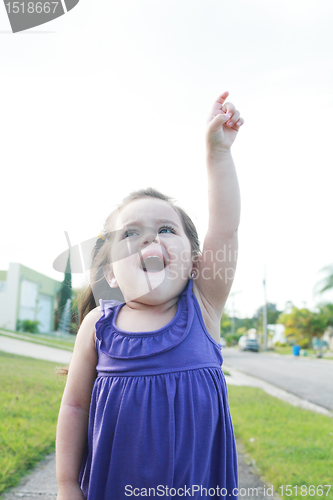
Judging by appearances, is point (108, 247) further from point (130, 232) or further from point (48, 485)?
point (48, 485)

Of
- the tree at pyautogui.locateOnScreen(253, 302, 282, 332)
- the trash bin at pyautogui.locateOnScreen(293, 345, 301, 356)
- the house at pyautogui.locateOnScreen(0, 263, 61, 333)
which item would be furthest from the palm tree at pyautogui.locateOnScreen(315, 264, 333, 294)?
the tree at pyautogui.locateOnScreen(253, 302, 282, 332)

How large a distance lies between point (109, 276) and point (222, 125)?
68 centimetres

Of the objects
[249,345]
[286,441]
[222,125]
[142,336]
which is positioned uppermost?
[222,125]

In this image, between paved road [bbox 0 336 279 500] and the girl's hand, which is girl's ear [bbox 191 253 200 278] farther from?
paved road [bbox 0 336 279 500]

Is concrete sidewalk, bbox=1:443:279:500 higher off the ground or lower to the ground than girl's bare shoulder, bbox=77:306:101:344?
lower

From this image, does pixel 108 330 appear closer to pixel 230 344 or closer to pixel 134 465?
pixel 134 465

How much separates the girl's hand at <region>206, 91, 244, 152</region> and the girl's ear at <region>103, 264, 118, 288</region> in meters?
0.57

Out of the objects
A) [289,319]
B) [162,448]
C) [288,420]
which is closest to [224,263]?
[162,448]

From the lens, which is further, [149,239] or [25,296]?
[25,296]

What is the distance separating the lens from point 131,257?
4.29 feet

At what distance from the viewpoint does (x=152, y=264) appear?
129 cm

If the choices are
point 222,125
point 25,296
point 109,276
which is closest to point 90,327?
point 109,276

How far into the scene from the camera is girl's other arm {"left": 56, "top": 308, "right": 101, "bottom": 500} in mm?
1253

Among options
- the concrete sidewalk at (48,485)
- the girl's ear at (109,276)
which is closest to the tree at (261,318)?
the concrete sidewalk at (48,485)
